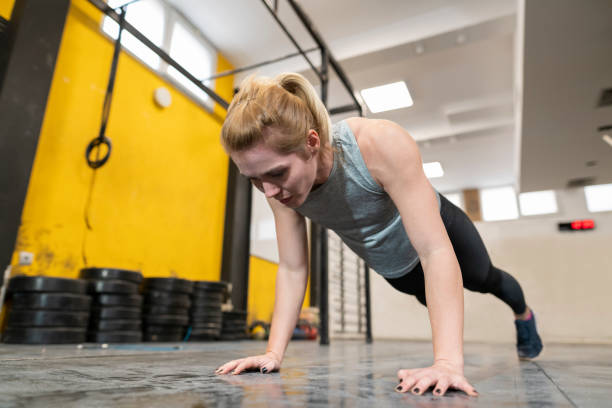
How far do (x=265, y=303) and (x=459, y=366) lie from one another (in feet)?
16.7

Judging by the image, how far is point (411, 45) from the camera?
4.51 metres

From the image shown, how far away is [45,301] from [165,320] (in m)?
0.98

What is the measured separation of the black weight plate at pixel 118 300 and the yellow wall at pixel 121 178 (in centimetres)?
47

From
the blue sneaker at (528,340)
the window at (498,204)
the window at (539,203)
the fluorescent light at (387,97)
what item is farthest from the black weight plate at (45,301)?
the window at (539,203)

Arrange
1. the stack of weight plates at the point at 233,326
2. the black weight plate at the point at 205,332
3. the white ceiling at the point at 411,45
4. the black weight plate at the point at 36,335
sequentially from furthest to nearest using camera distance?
the white ceiling at the point at 411,45 < the stack of weight plates at the point at 233,326 < the black weight plate at the point at 205,332 < the black weight plate at the point at 36,335

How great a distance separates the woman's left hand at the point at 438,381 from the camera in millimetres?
699

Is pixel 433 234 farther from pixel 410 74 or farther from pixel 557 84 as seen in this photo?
pixel 410 74

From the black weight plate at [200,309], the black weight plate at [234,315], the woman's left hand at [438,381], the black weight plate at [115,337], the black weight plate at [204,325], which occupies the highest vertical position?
the black weight plate at [200,309]

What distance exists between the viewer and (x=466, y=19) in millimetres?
4223

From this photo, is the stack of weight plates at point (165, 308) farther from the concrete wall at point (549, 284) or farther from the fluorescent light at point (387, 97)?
the fluorescent light at point (387, 97)

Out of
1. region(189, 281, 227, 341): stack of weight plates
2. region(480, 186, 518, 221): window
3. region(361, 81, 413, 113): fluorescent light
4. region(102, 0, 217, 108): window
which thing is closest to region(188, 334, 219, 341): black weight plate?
region(189, 281, 227, 341): stack of weight plates

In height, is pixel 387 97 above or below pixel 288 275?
above

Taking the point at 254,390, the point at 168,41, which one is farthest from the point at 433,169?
the point at 254,390

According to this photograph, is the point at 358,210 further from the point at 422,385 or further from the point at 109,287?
the point at 109,287
